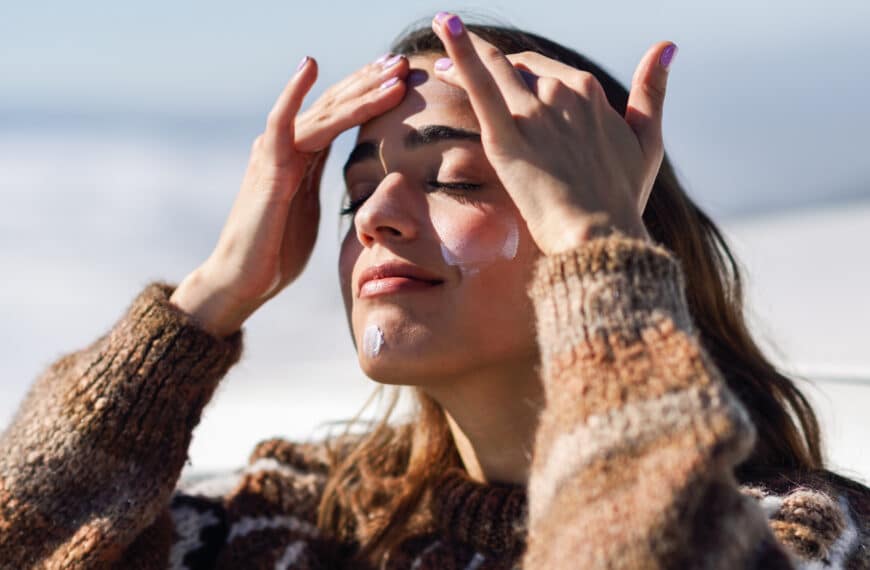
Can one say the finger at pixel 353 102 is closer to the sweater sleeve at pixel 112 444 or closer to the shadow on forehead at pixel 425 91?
the shadow on forehead at pixel 425 91

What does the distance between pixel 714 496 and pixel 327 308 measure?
14.2ft

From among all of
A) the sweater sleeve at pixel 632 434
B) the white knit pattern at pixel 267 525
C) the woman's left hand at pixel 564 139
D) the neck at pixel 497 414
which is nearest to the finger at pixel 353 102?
the woman's left hand at pixel 564 139

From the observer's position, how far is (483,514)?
1796 mm

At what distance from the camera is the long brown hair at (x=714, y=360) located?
1896 mm

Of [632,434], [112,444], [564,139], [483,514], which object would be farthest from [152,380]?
[632,434]

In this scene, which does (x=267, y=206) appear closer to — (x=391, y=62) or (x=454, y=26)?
(x=391, y=62)

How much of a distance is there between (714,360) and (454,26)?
0.78m

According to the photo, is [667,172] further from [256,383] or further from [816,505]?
[256,383]

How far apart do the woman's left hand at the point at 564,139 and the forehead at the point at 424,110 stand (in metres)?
0.12

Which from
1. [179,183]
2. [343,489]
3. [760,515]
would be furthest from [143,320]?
[179,183]

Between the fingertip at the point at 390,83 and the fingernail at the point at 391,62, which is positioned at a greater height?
the fingernail at the point at 391,62

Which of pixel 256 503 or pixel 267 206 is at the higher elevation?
pixel 267 206

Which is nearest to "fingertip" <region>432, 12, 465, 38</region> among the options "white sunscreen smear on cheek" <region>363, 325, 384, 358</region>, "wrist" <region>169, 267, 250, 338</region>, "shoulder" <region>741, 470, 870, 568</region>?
"white sunscreen smear on cheek" <region>363, 325, 384, 358</region>

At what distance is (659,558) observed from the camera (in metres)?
1.17
